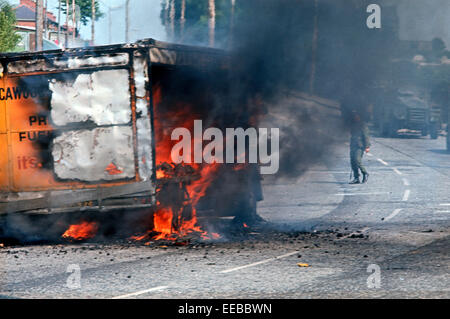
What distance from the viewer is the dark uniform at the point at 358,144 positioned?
640 inches

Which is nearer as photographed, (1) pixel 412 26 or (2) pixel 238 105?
(2) pixel 238 105

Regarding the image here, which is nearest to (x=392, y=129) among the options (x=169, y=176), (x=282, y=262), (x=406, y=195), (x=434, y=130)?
(x=434, y=130)

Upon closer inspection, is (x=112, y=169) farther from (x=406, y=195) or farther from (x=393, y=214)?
(x=406, y=195)

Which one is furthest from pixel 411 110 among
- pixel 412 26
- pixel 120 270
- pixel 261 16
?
pixel 120 270

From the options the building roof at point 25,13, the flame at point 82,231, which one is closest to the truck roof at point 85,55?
the flame at point 82,231

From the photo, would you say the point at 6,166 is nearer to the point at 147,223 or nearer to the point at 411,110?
the point at 147,223

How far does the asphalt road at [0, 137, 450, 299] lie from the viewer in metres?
6.00

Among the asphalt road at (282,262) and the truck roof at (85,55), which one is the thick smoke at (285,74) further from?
the truck roof at (85,55)

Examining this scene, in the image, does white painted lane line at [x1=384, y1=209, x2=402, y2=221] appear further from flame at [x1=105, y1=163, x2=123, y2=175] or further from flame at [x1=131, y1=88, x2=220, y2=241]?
flame at [x1=105, y1=163, x2=123, y2=175]

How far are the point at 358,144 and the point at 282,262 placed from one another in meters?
9.59

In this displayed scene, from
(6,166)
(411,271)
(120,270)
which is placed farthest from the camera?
(6,166)
